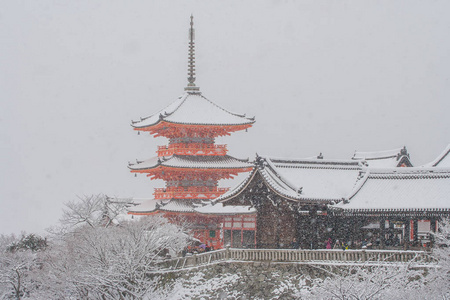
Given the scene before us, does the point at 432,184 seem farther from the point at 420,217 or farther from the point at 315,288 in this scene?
the point at 315,288

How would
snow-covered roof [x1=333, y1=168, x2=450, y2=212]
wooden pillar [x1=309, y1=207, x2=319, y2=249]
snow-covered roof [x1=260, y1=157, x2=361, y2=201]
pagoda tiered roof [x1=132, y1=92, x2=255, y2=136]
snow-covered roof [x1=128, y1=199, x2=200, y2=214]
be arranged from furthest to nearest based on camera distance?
pagoda tiered roof [x1=132, y1=92, x2=255, y2=136]
snow-covered roof [x1=128, y1=199, x2=200, y2=214]
wooden pillar [x1=309, y1=207, x2=319, y2=249]
snow-covered roof [x1=260, y1=157, x2=361, y2=201]
snow-covered roof [x1=333, y1=168, x2=450, y2=212]

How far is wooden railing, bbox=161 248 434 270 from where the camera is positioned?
106 ft

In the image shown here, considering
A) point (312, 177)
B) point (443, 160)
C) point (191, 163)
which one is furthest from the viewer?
point (191, 163)

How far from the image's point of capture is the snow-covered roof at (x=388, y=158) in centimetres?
4756

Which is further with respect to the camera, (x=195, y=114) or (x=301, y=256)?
(x=195, y=114)

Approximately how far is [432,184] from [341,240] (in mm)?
5370

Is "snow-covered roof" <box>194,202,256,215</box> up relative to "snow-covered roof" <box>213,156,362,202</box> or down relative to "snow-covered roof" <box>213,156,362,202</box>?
down

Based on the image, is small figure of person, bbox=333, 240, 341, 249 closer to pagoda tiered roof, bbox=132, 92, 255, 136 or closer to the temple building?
the temple building

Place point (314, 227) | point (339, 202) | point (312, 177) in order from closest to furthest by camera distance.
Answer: point (339, 202) → point (314, 227) → point (312, 177)

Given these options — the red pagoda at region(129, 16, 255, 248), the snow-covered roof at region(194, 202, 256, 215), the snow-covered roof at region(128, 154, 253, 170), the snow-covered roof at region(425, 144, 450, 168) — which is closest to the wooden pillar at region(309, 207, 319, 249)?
the snow-covered roof at region(194, 202, 256, 215)

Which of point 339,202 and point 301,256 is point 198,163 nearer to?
point 339,202

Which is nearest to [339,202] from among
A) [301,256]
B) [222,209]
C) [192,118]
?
[301,256]

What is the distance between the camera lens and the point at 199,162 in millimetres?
48469

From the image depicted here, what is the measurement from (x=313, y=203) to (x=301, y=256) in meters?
3.70
